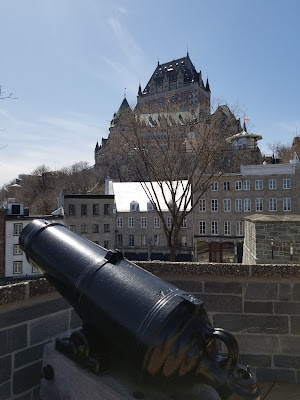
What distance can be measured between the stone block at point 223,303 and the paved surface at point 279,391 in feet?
2.08

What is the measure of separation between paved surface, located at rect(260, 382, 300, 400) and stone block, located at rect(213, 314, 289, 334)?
42 cm

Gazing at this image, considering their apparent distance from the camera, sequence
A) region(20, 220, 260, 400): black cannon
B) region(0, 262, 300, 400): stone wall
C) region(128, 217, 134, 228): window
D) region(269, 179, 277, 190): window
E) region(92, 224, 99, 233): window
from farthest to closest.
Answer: region(128, 217, 134, 228): window → region(92, 224, 99, 233): window → region(269, 179, 277, 190): window → region(0, 262, 300, 400): stone wall → region(20, 220, 260, 400): black cannon

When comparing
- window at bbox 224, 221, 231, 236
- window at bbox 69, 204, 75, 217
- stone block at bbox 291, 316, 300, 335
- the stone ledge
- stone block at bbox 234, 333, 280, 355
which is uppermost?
window at bbox 69, 204, 75, 217

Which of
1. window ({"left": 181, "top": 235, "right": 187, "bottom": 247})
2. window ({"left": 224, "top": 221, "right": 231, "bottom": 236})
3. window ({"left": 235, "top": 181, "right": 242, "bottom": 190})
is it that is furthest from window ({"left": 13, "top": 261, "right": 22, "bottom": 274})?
window ({"left": 235, "top": 181, "right": 242, "bottom": 190})

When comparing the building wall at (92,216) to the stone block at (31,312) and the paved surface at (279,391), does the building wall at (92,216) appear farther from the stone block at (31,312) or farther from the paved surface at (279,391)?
the paved surface at (279,391)

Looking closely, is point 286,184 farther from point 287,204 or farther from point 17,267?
point 17,267

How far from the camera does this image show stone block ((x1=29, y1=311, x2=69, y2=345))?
2.59m

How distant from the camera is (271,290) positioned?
3.01m

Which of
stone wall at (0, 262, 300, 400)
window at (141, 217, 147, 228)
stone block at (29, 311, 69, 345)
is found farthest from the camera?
window at (141, 217, 147, 228)

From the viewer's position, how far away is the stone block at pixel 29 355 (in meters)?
2.48

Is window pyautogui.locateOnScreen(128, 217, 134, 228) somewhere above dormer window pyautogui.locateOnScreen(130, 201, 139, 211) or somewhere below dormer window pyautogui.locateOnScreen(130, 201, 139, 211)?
below

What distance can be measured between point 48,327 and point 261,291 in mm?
1845

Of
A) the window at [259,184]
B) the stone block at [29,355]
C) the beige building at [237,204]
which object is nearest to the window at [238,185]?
the beige building at [237,204]

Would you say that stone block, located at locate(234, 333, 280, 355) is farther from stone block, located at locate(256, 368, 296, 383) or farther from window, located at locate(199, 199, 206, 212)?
window, located at locate(199, 199, 206, 212)
